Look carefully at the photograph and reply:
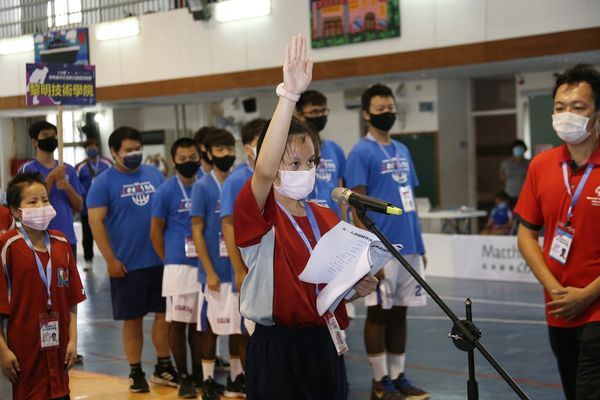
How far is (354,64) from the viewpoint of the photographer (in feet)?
49.6

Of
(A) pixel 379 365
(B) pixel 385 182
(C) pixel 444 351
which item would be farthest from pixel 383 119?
(C) pixel 444 351

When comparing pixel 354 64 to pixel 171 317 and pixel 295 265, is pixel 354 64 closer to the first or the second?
pixel 171 317

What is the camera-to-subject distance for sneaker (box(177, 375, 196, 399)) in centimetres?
688

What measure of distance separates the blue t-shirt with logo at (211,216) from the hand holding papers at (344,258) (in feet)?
10.6

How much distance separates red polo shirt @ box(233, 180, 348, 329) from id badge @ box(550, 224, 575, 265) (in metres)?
1.31

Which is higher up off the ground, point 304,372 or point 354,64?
point 354,64

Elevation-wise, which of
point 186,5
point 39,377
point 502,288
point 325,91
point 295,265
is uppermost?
point 186,5

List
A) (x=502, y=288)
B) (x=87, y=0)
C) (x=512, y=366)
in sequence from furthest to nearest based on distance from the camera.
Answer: (x=87, y=0), (x=502, y=288), (x=512, y=366)

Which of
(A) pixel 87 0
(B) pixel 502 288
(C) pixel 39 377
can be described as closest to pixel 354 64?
(B) pixel 502 288

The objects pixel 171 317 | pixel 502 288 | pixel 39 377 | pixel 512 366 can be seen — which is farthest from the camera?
pixel 502 288

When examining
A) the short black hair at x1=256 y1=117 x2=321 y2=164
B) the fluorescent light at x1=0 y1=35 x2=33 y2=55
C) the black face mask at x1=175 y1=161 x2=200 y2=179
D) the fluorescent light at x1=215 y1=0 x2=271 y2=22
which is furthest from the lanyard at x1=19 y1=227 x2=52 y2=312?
the fluorescent light at x1=0 y1=35 x2=33 y2=55

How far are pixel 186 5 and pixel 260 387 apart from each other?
48.9ft

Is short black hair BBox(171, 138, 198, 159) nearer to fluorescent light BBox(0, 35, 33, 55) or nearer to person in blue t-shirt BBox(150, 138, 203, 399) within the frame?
person in blue t-shirt BBox(150, 138, 203, 399)

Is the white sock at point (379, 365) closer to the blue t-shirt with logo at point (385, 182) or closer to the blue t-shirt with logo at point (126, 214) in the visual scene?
the blue t-shirt with logo at point (385, 182)
